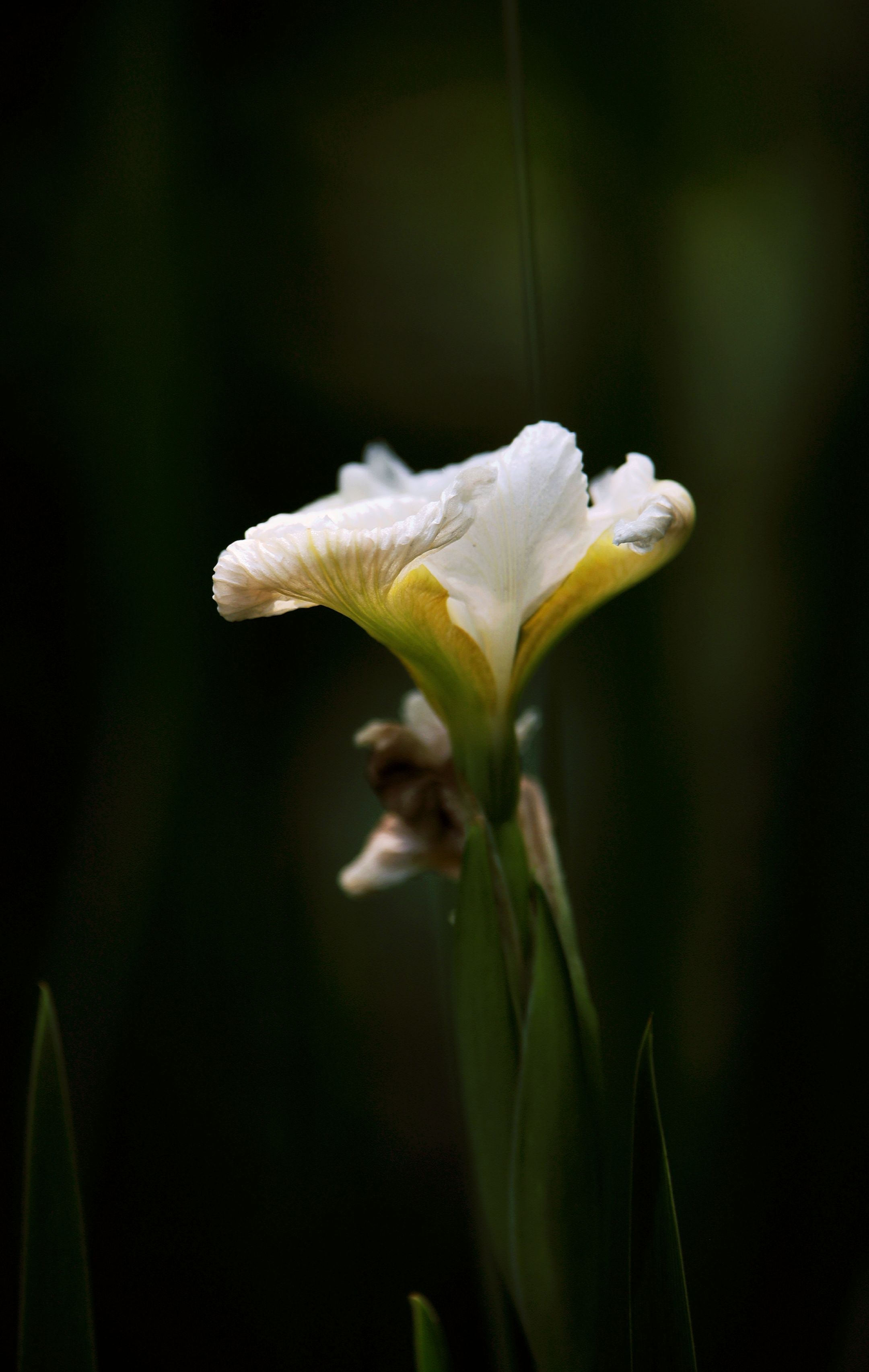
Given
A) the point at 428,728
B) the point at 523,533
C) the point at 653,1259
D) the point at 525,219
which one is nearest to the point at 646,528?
the point at 523,533

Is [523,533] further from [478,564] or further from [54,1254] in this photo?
[54,1254]

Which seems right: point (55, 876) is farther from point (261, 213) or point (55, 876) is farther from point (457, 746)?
point (261, 213)

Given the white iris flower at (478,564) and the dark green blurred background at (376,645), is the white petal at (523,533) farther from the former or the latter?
the dark green blurred background at (376,645)

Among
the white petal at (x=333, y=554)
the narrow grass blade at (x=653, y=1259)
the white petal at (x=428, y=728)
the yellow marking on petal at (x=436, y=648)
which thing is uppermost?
the white petal at (x=333, y=554)

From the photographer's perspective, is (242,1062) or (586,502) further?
(242,1062)

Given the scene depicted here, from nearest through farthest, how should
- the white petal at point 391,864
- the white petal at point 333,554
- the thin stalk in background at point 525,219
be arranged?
the white petal at point 333,554, the white petal at point 391,864, the thin stalk in background at point 525,219

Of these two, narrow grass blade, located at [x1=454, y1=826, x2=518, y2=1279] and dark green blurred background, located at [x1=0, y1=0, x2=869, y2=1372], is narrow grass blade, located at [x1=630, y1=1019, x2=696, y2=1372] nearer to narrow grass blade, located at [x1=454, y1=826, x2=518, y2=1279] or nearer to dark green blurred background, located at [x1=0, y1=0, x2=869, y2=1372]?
narrow grass blade, located at [x1=454, y1=826, x2=518, y2=1279]

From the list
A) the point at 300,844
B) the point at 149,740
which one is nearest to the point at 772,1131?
the point at 300,844

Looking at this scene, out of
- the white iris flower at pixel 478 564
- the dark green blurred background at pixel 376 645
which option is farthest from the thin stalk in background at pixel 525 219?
the white iris flower at pixel 478 564
